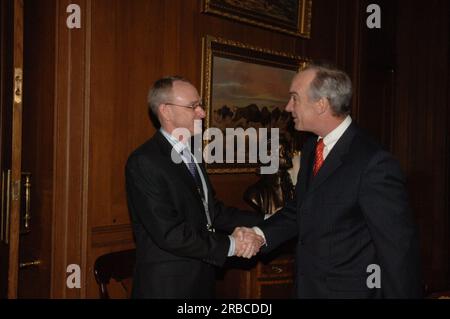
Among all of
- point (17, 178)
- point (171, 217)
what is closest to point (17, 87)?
point (17, 178)

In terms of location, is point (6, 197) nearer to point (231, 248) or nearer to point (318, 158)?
point (231, 248)

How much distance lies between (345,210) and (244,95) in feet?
7.59

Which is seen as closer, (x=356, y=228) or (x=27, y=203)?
(x=356, y=228)

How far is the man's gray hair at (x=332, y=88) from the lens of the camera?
247 cm

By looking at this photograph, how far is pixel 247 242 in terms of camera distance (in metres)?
2.92

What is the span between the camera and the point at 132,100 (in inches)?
140

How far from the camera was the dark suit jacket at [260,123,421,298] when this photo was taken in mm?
2117

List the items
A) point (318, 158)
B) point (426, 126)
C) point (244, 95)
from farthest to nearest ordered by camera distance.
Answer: point (426, 126)
point (244, 95)
point (318, 158)

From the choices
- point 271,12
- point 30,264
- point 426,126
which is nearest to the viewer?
point 30,264

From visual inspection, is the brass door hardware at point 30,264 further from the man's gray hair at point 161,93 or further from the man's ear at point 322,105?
the man's ear at point 322,105

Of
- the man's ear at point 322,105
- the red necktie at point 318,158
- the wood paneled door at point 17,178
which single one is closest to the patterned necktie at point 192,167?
the red necktie at point 318,158

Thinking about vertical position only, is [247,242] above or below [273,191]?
below

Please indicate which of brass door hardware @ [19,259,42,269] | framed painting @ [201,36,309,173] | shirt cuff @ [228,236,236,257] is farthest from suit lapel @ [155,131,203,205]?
Result: brass door hardware @ [19,259,42,269]
